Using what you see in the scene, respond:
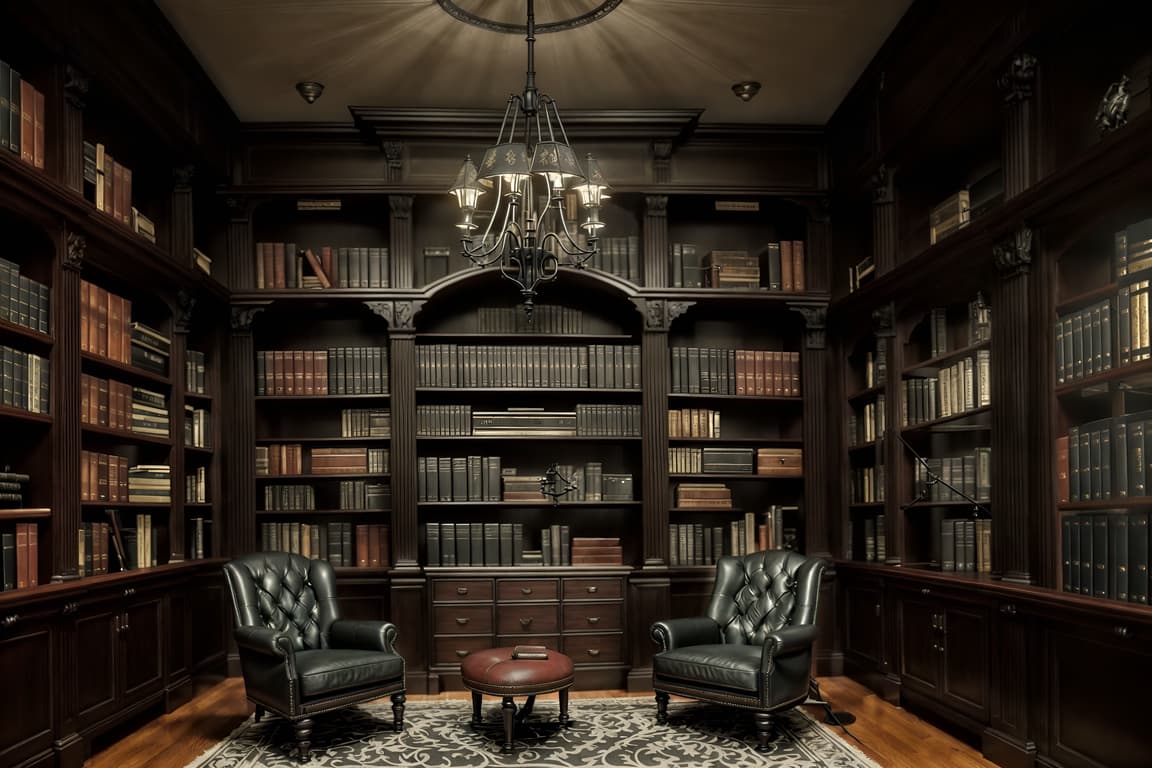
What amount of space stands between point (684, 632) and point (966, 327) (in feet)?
8.27

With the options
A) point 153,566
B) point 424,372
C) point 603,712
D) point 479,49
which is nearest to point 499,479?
point 424,372

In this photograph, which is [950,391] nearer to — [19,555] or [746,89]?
[746,89]

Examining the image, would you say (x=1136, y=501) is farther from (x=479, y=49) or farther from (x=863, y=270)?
(x=479, y=49)

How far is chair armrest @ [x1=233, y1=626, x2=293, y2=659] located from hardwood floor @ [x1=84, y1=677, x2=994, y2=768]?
1.79 ft

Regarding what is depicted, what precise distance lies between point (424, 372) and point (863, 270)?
3135 mm

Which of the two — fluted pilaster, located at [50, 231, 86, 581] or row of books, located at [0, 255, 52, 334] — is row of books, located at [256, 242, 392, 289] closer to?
fluted pilaster, located at [50, 231, 86, 581]

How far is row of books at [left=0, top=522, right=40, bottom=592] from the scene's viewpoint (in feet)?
13.3

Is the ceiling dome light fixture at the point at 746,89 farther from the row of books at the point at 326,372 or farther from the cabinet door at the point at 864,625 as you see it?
the cabinet door at the point at 864,625

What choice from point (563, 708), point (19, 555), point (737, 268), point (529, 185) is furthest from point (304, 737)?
point (737, 268)

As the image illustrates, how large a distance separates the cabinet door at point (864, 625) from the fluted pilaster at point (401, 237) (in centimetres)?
373

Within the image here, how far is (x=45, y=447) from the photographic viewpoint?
4.41 m

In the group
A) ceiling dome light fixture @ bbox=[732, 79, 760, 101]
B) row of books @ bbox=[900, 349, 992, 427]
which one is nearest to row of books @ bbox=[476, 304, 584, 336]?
ceiling dome light fixture @ bbox=[732, 79, 760, 101]

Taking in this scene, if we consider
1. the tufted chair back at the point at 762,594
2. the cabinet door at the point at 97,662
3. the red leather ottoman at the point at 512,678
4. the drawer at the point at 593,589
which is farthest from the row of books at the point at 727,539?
the cabinet door at the point at 97,662

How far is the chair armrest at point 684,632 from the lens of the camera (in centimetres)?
549
